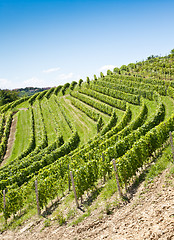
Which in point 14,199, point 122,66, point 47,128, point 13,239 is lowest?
point 13,239

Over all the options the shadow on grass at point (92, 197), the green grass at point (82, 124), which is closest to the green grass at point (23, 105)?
the green grass at point (82, 124)

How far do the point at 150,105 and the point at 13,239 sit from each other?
36113mm

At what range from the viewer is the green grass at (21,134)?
120 feet

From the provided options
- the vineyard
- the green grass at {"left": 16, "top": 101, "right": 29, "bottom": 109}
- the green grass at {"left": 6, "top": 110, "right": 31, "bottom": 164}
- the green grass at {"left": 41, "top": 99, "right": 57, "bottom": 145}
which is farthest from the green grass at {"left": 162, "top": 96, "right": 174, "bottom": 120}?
the green grass at {"left": 16, "top": 101, "right": 29, "bottom": 109}

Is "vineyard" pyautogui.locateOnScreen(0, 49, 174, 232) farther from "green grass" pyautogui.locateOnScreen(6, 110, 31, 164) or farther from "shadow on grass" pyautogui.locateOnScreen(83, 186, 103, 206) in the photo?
"shadow on grass" pyautogui.locateOnScreen(83, 186, 103, 206)

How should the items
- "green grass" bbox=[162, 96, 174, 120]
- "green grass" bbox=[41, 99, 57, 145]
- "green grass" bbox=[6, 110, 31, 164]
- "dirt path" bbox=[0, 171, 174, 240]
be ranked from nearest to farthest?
1. "dirt path" bbox=[0, 171, 174, 240]
2. "green grass" bbox=[162, 96, 174, 120]
3. "green grass" bbox=[6, 110, 31, 164]
4. "green grass" bbox=[41, 99, 57, 145]

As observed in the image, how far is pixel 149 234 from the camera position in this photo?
6.24 meters

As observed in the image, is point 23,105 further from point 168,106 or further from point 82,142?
point 168,106

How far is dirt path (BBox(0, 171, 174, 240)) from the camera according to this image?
6500mm

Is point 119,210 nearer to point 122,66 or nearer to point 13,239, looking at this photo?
point 13,239

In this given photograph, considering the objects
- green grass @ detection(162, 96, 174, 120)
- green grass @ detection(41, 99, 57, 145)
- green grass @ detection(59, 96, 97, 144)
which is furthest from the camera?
green grass @ detection(41, 99, 57, 145)

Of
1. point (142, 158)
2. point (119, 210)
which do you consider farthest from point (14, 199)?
point (142, 158)

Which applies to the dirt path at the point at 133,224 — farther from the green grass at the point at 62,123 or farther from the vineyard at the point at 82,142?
the green grass at the point at 62,123

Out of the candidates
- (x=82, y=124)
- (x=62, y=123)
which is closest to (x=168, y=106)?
(x=82, y=124)
